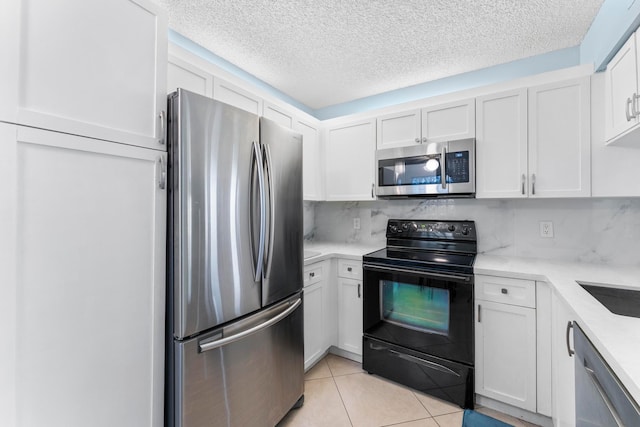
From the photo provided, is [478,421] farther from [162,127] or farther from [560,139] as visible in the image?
[162,127]

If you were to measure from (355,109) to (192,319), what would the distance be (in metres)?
2.68

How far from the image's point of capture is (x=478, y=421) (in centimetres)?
164

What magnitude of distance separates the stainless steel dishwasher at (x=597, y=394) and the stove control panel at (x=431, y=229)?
131 centimetres

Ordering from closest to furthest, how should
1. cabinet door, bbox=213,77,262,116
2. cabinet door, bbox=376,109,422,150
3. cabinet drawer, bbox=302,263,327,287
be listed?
cabinet door, bbox=213,77,262,116, cabinet drawer, bbox=302,263,327,287, cabinet door, bbox=376,109,422,150

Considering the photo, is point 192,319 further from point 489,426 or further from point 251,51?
point 251,51

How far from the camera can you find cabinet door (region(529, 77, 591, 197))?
1771 mm

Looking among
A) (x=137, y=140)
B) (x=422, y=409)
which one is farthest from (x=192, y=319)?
(x=422, y=409)

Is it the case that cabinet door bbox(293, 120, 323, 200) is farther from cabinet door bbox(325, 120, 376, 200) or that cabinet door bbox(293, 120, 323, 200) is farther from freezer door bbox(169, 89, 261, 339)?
freezer door bbox(169, 89, 261, 339)

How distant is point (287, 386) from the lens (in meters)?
1.69

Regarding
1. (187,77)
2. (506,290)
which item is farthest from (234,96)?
(506,290)

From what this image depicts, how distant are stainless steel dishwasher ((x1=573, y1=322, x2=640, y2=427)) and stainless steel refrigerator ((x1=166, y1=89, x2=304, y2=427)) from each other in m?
1.30

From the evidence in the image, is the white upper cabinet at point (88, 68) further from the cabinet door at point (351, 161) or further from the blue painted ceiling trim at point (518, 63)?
the cabinet door at point (351, 161)

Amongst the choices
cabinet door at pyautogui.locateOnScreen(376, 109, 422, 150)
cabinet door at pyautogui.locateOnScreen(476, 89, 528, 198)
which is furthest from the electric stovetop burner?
cabinet door at pyautogui.locateOnScreen(376, 109, 422, 150)

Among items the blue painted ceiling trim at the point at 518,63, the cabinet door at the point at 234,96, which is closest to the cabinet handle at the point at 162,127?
the cabinet door at the point at 234,96
